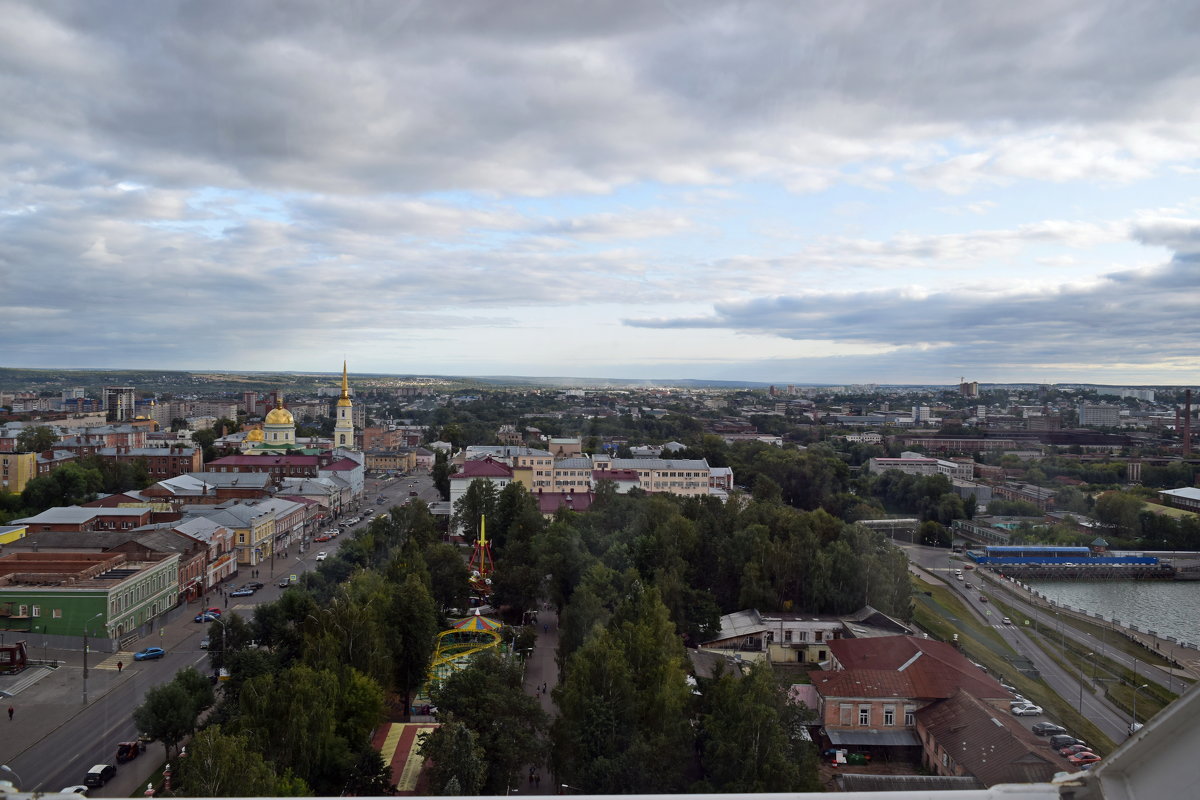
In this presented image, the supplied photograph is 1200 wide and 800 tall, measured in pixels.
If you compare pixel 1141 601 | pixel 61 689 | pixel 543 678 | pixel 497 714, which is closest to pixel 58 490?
pixel 61 689

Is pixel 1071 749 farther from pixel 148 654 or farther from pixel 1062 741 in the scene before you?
pixel 148 654

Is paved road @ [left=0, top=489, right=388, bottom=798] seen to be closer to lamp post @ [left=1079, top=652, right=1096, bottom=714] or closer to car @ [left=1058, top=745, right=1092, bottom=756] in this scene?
car @ [left=1058, top=745, right=1092, bottom=756]

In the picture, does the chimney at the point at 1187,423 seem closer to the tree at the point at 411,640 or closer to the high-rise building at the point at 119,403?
the tree at the point at 411,640

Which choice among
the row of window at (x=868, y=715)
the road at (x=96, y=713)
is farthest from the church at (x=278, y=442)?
the row of window at (x=868, y=715)

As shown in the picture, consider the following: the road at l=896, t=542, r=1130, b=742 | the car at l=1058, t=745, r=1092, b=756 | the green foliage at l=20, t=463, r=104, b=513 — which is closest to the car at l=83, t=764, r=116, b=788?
the road at l=896, t=542, r=1130, b=742

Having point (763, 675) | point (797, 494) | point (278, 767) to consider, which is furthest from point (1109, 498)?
point (278, 767)
